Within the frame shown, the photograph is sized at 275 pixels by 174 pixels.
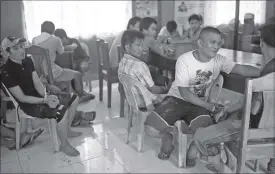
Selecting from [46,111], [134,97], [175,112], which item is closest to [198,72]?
[175,112]

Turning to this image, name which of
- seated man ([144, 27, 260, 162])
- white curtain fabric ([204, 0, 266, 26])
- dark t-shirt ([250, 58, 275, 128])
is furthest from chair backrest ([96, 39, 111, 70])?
white curtain fabric ([204, 0, 266, 26])

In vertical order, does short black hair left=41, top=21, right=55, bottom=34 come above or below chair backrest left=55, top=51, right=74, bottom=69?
above

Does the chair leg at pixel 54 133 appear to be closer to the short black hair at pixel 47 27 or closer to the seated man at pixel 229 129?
the seated man at pixel 229 129

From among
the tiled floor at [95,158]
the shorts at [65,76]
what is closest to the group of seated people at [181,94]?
the tiled floor at [95,158]

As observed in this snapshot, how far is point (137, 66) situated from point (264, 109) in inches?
42.1

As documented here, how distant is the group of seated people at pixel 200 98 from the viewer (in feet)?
5.21

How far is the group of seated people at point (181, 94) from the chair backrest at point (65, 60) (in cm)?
112

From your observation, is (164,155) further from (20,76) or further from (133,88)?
(20,76)

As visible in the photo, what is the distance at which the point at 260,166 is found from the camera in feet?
6.81

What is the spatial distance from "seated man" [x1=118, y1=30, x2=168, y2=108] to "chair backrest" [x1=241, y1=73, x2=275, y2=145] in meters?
0.95

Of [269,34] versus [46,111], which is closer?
[269,34]

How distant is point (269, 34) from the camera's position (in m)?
1.58

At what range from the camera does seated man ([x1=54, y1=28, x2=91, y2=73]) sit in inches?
158

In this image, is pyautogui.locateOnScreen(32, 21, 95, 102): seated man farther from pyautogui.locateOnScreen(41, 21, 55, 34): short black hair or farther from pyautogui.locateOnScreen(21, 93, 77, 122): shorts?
pyautogui.locateOnScreen(21, 93, 77, 122): shorts
